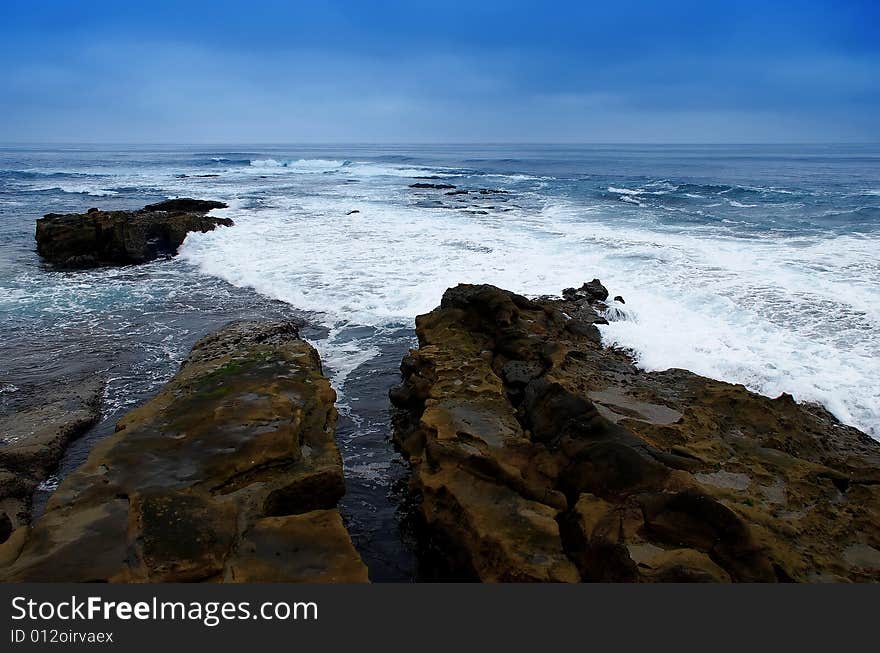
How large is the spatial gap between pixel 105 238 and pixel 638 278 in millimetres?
15596

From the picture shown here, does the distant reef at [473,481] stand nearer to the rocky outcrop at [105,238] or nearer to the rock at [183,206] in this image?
the rocky outcrop at [105,238]

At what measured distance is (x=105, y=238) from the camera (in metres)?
16.7

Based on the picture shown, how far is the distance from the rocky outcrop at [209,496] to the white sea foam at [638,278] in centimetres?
278

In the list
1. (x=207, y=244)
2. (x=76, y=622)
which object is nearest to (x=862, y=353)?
(x=76, y=622)

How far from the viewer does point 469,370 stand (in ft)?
22.3

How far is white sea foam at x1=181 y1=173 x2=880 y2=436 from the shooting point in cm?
818

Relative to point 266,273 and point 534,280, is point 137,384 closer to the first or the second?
point 266,273

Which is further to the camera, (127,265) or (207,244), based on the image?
(207,244)

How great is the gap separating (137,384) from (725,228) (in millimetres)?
20809

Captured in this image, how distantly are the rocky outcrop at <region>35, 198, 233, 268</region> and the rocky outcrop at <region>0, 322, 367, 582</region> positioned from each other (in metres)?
12.2

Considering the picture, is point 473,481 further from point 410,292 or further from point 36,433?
point 410,292

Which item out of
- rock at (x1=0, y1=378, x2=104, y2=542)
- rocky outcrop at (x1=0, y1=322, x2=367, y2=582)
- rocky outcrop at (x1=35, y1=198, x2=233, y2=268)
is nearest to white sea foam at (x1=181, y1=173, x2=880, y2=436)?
rocky outcrop at (x1=35, y1=198, x2=233, y2=268)

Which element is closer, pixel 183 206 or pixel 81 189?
pixel 183 206

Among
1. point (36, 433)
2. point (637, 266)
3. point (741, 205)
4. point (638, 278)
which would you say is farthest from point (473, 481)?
point (741, 205)
